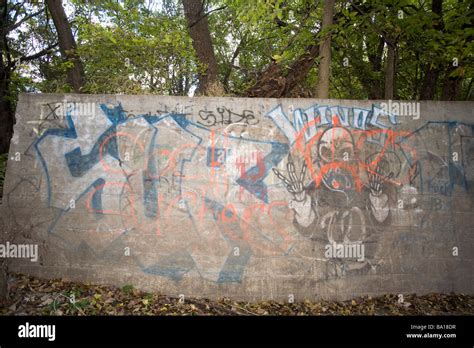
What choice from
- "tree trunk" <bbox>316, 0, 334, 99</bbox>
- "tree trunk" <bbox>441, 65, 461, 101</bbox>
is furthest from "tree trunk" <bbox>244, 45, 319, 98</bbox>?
"tree trunk" <bbox>441, 65, 461, 101</bbox>

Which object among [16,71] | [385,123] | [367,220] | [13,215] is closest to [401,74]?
[385,123]

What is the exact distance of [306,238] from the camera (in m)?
4.21

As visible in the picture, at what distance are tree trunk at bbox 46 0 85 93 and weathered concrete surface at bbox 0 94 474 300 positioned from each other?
333cm

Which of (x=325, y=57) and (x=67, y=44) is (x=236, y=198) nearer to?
(x=325, y=57)

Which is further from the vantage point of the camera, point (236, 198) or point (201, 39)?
point (201, 39)

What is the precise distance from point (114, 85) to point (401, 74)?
337 inches

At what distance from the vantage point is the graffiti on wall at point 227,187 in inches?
163

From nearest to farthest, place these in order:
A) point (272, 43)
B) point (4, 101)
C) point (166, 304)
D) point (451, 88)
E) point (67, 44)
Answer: point (166, 304) → point (451, 88) → point (67, 44) → point (4, 101) → point (272, 43)

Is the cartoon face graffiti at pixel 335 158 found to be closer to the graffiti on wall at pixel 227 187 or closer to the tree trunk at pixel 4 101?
the graffiti on wall at pixel 227 187

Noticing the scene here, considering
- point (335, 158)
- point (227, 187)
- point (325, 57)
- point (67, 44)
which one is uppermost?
point (67, 44)

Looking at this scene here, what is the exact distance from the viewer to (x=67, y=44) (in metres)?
7.47

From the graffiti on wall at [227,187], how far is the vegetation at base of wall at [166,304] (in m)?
0.37

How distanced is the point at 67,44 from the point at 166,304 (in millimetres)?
6887

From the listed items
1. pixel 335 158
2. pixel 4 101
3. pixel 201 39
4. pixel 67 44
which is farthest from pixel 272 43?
pixel 4 101
